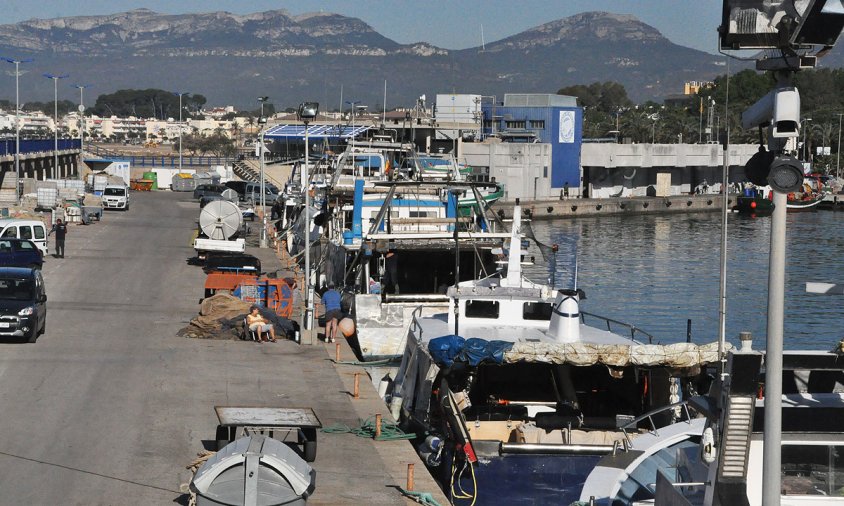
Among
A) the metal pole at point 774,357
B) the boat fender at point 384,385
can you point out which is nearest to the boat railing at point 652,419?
the boat fender at point 384,385

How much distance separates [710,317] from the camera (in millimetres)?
43656

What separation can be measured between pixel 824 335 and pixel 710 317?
4.94m

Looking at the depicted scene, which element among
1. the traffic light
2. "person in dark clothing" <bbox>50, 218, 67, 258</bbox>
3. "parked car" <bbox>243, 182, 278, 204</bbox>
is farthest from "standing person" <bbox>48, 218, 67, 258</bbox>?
the traffic light

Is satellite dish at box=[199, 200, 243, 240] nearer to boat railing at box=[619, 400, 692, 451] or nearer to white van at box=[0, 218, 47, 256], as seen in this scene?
white van at box=[0, 218, 47, 256]

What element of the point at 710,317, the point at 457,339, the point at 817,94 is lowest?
the point at 710,317

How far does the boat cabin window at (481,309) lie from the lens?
931 inches

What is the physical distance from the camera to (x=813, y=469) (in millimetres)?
10281

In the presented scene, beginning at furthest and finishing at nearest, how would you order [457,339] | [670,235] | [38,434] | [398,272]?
[670,235]
[398,272]
[457,339]
[38,434]

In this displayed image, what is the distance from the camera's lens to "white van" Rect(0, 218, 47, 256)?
4244 cm

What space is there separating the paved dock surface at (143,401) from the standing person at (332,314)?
74 centimetres

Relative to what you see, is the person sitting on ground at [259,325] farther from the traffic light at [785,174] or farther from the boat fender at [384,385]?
the traffic light at [785,174]

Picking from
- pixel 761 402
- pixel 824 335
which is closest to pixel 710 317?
pixel 824 335

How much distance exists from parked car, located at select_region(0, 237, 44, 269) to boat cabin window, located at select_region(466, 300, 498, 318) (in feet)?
61.6

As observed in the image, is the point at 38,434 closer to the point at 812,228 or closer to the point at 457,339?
the point at 457,339
